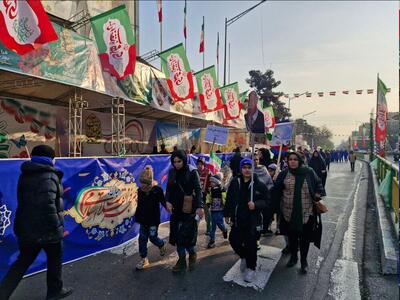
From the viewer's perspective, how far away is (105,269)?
4.59 meters

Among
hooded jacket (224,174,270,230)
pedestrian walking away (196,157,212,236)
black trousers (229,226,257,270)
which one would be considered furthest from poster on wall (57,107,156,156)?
black trousers (229,226,257,270)

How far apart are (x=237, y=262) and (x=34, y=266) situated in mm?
2931

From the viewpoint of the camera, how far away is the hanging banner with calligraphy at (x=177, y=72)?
11.0m

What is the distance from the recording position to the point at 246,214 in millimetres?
4234

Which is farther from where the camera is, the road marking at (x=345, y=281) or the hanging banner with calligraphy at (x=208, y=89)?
the hanging banner with calligraphy at (x=208, y=89)

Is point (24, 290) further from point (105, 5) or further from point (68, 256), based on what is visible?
point (105, 5)

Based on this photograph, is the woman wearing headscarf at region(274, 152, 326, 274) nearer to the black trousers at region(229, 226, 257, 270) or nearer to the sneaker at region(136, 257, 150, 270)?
the black trousers at region(229, 226, 257, 270)

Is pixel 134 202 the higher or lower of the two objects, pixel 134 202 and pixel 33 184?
the lower

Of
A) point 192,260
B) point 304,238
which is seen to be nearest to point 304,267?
point 304,238

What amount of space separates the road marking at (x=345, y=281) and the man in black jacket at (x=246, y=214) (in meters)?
1.07

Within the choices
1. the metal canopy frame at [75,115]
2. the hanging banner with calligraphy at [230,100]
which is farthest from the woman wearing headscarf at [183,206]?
the hanging banner with calligraphy at [230,100]

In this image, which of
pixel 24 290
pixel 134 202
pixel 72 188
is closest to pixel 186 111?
pixel 134 202

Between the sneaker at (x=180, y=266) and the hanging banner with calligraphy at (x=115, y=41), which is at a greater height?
the hanging banner with calligraphy at (x=115, y=41)

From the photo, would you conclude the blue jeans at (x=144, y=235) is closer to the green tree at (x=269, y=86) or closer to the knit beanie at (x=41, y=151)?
the knit beanie at (x=41, y=151)
